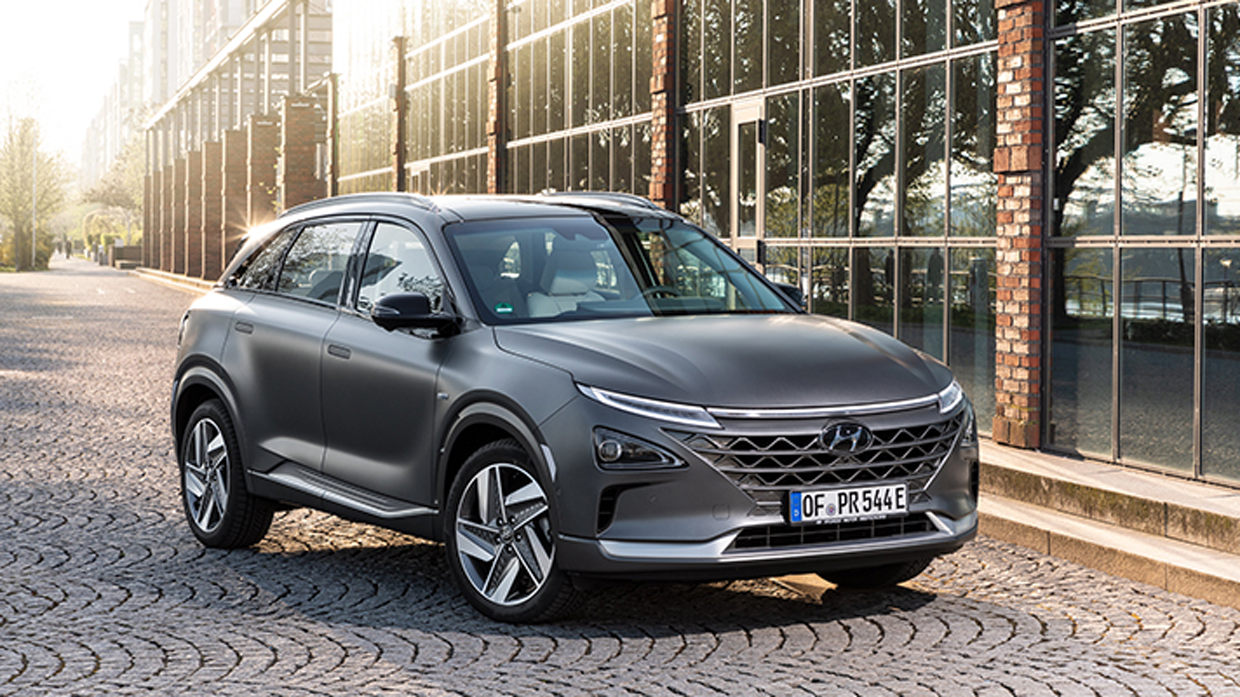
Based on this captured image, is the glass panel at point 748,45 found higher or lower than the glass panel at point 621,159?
higher

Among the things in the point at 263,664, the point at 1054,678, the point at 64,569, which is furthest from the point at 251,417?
the point at 1054,678

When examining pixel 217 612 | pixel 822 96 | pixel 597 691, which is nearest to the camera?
pixel 597 691

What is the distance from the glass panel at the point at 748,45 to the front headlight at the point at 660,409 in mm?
11629

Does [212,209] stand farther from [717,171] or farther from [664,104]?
[717,171]

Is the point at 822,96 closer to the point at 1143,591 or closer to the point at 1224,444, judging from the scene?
the point at 1224,444

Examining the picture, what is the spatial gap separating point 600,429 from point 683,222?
89.0 inches

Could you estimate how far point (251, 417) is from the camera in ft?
24.1

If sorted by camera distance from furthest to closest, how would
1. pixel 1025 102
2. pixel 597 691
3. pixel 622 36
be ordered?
pixel 622 36, pixel 1025 102, pixel 597 691

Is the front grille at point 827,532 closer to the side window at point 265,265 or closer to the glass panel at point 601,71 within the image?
the side window at point 265,265

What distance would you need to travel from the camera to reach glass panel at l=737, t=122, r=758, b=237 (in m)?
16.8

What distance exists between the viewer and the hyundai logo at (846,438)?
17.8ft

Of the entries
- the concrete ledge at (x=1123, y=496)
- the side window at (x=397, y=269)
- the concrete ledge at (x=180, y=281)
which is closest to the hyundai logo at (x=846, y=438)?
the side window at (x=397, y=269)

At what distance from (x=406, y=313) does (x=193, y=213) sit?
204 ft

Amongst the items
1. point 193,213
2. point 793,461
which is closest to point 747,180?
point 793,461
